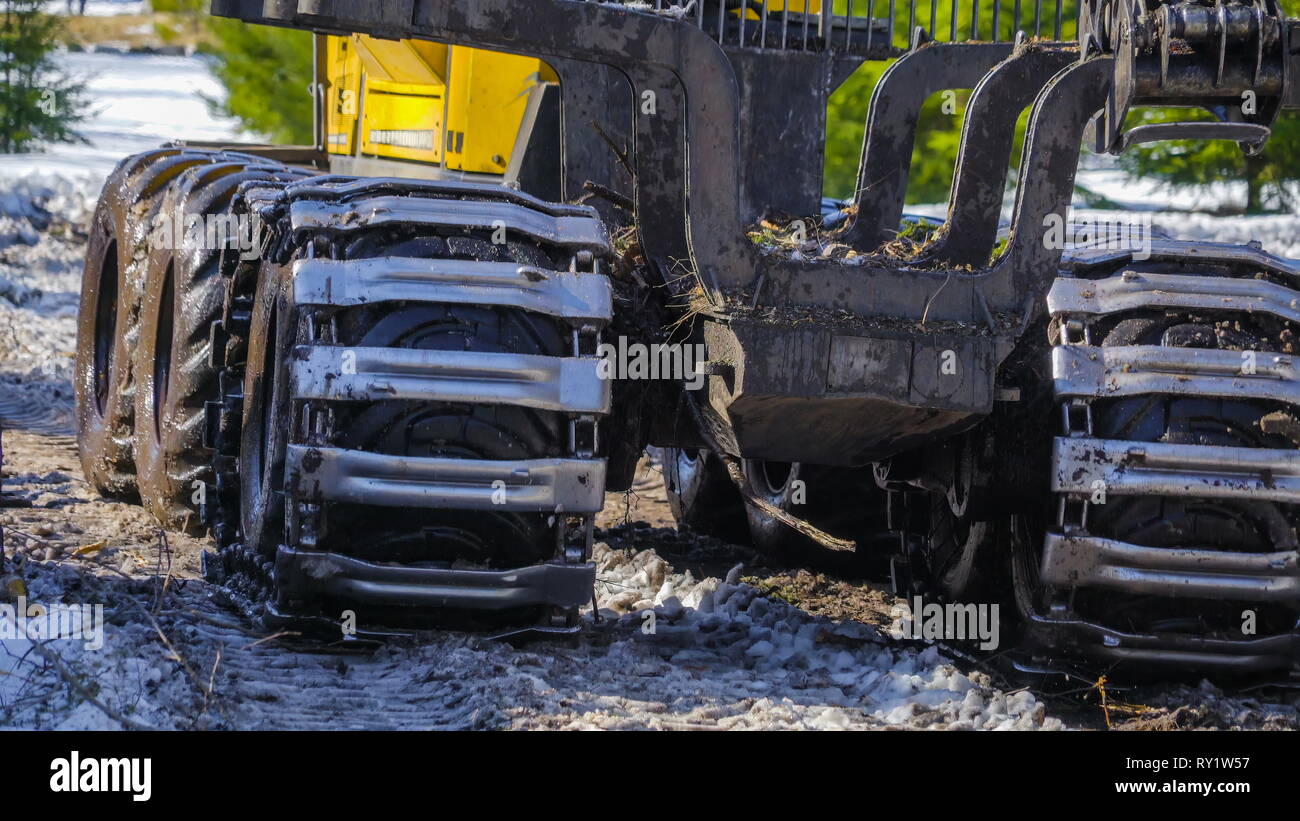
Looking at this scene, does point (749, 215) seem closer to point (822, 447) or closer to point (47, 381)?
point (822, 447)

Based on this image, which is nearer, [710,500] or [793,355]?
[793,355]

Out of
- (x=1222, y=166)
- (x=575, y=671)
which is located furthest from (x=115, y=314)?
(x=1222, y=166)

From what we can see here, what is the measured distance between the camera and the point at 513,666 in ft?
15.8

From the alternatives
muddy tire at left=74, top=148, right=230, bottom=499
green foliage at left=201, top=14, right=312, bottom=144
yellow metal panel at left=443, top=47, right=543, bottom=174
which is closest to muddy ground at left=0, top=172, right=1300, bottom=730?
muddy tire at left=74, top=148, right=230, bottom=499

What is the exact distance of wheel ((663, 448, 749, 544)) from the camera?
8266 mm

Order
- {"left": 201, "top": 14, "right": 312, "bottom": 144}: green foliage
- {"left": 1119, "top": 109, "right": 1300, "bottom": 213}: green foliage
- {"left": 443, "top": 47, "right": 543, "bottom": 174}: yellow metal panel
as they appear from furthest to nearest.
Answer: {"left": 201, "top": 14, "right": 312, "bottom": 144}: green foliage
{"left": 1119, "top": 109, "right": 1300, "bottom": 213}: green foliage
{"left": 443, "top": 47, "right": 543, "bottom": 174}: yellow metal panel

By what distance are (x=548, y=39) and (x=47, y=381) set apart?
8.17m

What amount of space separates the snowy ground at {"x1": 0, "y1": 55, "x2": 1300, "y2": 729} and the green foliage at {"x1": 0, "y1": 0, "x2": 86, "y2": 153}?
69.3 ft

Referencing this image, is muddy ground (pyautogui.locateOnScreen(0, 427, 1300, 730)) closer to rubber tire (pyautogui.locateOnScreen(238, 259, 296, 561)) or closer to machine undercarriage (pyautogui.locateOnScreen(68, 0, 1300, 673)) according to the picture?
machine undercarriage (pyautogui.locateOnScreen(68, 0, 1300, 673))

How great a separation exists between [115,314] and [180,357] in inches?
83.8

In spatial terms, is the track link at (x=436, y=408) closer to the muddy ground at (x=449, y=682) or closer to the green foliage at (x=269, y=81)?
the muddy ground at (x=449, y=682)

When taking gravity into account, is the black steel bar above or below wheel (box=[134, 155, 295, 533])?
above

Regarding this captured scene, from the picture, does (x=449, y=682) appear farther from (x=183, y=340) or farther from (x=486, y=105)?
(x=486, y=105)

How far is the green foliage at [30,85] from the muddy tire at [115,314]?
1916cm
